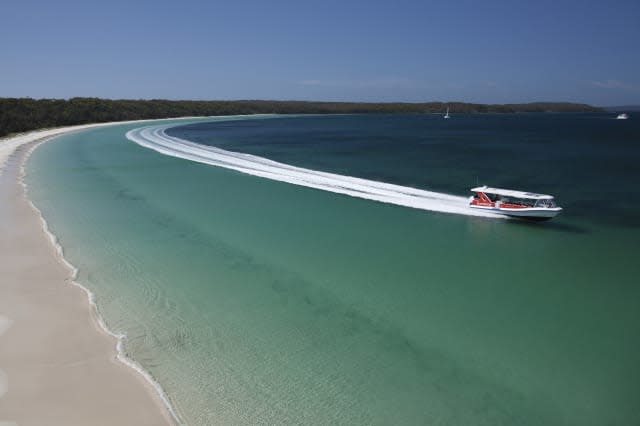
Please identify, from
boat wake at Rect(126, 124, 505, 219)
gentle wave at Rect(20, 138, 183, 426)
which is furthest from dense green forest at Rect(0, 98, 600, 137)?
gentle wave at Rect(20, 138, 183, 426)

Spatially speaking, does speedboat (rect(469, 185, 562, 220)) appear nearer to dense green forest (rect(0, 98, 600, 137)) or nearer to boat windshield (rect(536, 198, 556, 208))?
boat windshield (rect(536, 198, 556, 208))

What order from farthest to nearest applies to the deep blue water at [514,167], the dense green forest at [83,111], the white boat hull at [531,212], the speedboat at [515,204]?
the dense green forest at [83,111]
the deep blue water at [514,167]
the speedboat at [515,204]
the white boat hull at [531,212]

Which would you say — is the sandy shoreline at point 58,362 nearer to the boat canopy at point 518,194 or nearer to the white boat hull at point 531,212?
the white boat hull at point 531,212

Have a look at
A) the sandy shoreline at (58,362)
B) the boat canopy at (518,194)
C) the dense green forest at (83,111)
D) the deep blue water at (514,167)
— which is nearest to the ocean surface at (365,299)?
the deep blue water at (514,167)

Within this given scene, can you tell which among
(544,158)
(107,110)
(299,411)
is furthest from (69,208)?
(107,110)

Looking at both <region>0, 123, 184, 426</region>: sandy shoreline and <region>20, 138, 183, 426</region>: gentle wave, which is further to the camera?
<region>20, 138, 183, 426</region>: gentle wave
